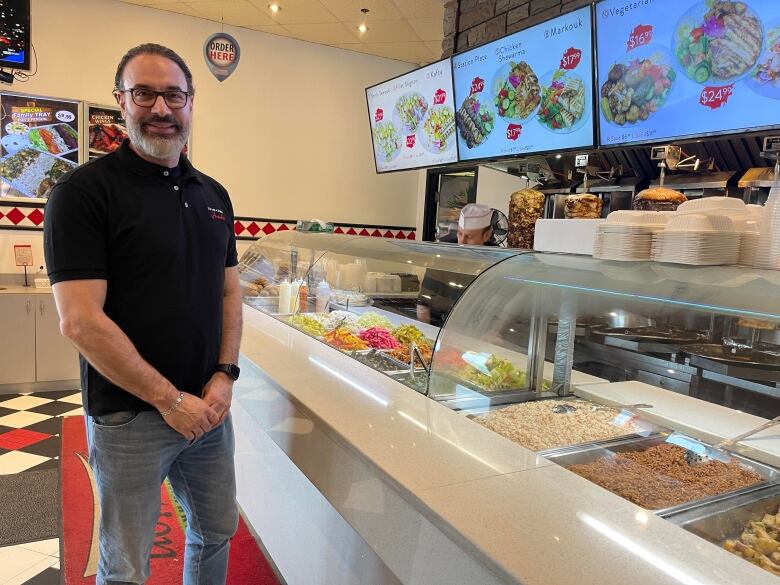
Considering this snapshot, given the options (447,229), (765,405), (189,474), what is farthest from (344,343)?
(447,229)

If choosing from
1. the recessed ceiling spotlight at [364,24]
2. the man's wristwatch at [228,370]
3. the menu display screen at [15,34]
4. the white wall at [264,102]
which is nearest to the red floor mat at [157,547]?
the man's wristwatch at [228,370]

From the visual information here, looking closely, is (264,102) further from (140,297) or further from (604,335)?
(604,335)

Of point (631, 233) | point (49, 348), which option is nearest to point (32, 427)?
point (49, 348)

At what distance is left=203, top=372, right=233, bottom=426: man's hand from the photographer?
1.80m

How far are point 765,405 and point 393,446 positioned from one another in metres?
1.52

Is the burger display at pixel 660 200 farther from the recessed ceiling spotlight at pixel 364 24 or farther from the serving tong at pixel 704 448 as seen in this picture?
the recessed ceiling spotlight at pixel 364 24

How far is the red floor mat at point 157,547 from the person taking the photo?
99.6 inches

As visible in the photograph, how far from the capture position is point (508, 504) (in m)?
1.26

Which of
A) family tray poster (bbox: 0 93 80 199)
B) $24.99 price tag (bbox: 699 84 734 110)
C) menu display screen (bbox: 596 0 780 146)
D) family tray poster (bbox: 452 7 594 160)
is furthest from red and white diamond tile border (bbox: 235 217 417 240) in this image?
$24.99 price tag (bbox: 699 84 734 110)

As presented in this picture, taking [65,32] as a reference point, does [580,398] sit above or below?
below

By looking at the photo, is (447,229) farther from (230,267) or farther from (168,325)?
(168,325)

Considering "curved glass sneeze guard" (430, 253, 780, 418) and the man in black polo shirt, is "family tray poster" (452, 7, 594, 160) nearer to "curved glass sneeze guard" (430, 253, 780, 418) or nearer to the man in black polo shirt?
"curved glass sneeze guard" (430, 253, 780, 418)

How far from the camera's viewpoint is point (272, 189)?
6.53 m

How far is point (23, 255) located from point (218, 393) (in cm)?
457
